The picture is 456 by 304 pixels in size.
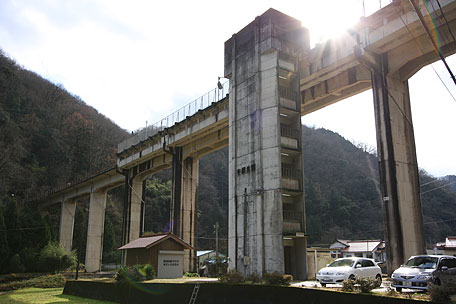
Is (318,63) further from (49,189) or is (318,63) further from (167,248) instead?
(49,189)

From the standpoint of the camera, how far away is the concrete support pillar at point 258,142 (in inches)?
1128

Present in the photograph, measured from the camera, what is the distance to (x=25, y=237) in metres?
62.0

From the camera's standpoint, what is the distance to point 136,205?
60.2 meters

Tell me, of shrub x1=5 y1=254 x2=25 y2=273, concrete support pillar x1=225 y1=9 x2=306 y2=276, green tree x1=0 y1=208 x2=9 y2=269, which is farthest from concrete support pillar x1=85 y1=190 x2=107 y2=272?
concrete support pillar x1=225 y1=9 x2=306 y2=276

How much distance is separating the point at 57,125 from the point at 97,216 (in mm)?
41330

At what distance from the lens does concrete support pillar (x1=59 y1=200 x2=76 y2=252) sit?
75.5 metres

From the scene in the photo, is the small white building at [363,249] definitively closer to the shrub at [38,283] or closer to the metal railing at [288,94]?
the shrub at [38,283]

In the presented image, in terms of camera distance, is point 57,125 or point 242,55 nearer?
point 242,55

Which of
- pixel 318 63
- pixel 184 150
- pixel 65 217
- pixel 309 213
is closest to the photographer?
pixel 318 63

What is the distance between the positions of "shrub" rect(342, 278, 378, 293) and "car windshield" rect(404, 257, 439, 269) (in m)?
2.76

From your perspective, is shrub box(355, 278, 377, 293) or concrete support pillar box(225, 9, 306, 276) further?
concrete support pillar box(225, 9, 306, 276)

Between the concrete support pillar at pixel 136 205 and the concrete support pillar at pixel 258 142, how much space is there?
30.7 meters

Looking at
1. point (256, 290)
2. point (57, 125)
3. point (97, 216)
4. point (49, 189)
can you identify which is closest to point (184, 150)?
point (97, 216)

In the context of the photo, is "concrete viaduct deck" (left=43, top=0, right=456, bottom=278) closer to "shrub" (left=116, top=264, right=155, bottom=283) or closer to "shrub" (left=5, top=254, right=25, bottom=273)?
"shrub" (left=116, top=264, right=155, bottom=283)
